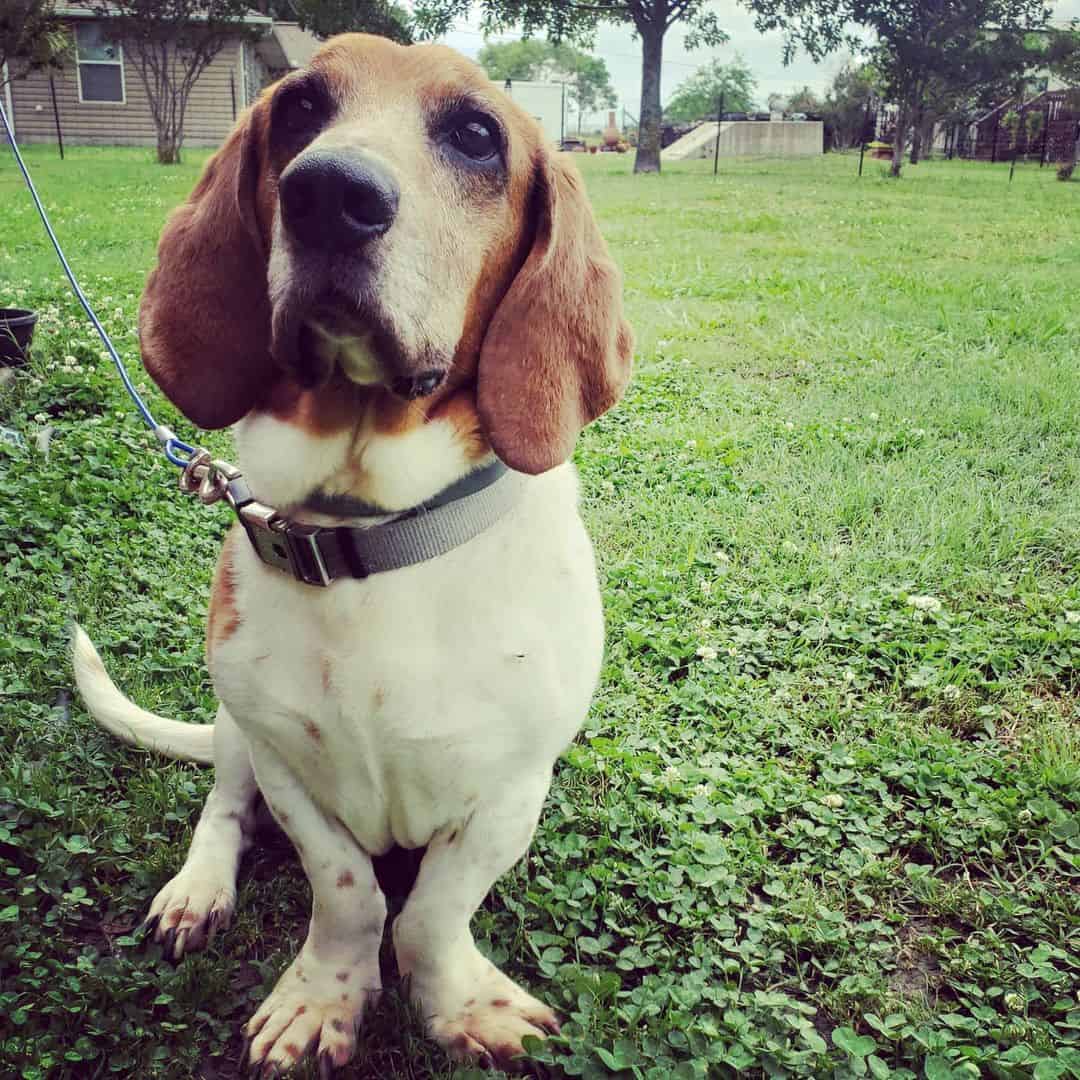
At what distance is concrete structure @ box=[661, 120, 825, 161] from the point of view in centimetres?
4112

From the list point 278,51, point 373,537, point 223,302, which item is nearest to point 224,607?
point 373,537

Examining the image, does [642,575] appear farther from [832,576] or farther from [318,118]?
[318,118]

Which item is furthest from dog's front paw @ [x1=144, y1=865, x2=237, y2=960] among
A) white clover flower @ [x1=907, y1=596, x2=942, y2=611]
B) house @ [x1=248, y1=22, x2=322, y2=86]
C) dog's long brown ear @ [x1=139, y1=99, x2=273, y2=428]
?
house @ [x1=248, y1=22, x2=322, y2=86]

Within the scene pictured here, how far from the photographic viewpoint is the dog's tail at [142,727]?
2623 millimetres

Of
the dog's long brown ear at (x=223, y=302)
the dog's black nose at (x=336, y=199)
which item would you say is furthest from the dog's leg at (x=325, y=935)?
the dog's black nose at (x=336, y=199)

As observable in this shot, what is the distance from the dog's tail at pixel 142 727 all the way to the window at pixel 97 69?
1096 inches

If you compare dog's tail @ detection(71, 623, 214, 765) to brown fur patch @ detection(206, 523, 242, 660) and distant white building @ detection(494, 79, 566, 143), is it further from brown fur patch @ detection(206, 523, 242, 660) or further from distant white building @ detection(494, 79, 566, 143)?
distant white building @ detection(494, 79, 566, 143)

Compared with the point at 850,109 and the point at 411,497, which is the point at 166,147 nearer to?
the point at 411,497

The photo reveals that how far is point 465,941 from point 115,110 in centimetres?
2973

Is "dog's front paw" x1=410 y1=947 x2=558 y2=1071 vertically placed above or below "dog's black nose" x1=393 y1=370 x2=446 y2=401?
below

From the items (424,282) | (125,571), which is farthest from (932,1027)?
(125,571)

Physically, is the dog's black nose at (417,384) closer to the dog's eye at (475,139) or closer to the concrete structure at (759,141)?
the dog's eye at (475,139)

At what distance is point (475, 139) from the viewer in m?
1.85

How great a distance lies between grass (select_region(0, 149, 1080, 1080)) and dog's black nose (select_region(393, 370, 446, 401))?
118 cm
